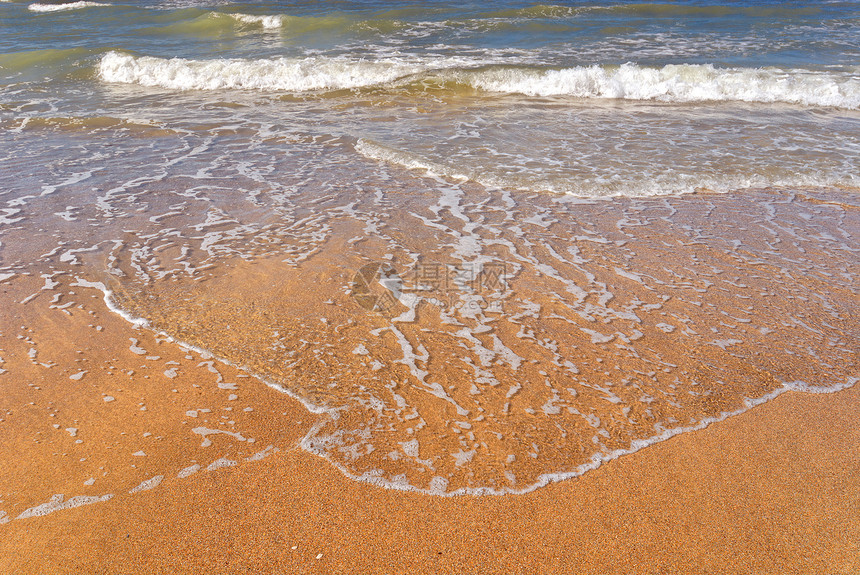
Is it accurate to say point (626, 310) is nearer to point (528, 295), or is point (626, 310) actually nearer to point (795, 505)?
point (528, 295)

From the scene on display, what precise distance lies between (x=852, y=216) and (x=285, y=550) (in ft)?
18.8

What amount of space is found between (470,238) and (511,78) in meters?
7.09

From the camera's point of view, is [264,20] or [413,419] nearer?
[413,419]

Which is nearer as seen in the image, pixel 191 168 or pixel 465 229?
pixel 465 229

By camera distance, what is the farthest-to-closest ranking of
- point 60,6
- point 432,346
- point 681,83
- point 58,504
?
1. point 60,6
2. point 681,83
3. point 432,346
4. point 58,504

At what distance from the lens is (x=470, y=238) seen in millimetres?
4973

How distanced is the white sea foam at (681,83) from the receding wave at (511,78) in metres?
0.01

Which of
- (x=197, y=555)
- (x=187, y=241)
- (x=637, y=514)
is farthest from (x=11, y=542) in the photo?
(x=187, y=241)

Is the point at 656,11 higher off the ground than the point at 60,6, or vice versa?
the point at 60,6

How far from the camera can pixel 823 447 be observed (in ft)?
9.25

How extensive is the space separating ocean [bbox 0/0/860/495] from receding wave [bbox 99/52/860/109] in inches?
2.0

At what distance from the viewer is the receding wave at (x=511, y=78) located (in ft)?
33.0

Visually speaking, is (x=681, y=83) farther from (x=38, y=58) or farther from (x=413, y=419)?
(x=38, y=58)

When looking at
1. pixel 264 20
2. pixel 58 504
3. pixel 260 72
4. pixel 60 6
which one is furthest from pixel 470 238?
pixel 60 6
